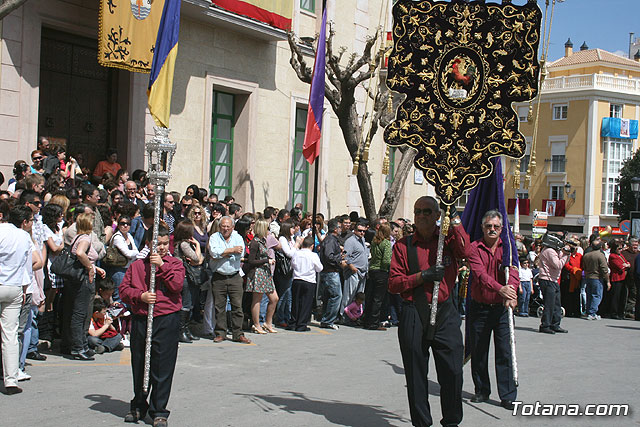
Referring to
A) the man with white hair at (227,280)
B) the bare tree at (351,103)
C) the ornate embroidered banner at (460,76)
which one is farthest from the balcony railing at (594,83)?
the ornate embroidered banner at (460,76)

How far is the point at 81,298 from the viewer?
9141 mm

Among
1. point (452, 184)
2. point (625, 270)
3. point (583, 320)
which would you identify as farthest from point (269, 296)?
point (625, 270)

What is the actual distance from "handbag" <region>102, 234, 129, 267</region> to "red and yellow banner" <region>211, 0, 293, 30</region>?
8760mm

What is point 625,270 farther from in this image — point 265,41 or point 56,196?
point 56,196

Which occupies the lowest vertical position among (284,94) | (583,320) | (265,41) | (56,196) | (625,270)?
(583,320)

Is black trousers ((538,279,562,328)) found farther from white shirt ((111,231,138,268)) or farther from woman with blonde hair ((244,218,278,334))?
white shirt ((111,231,138,268))

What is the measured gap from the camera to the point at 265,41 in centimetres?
1930

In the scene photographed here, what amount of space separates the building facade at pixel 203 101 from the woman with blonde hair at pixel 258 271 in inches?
192

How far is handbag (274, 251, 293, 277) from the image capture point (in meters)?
12.7

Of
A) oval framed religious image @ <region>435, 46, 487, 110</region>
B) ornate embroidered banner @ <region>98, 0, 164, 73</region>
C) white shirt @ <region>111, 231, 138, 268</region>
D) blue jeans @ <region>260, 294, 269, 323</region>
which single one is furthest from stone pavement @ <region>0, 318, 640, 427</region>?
ornate embroidered banner @ <region>98, 0, 164, 73</region>

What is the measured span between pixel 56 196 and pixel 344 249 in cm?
565

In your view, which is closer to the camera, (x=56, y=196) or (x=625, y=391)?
(x=625, y=391)

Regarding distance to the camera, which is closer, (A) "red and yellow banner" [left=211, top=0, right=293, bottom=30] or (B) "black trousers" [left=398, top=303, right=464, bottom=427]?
(B) "black trousers" [left=398, top=303, right=464, bottom=427]

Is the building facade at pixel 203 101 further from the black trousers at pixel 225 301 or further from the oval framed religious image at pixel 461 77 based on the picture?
the oval framed religious image at pixel 461 77
